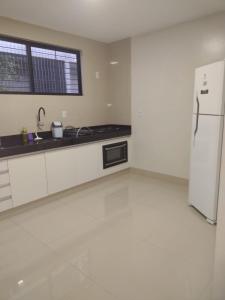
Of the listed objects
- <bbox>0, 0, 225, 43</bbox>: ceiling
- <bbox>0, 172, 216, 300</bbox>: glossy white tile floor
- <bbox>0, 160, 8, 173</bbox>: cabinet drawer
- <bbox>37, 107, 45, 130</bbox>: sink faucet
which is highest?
<bbox>0, 0, 225, 43</bbox>: ceiling

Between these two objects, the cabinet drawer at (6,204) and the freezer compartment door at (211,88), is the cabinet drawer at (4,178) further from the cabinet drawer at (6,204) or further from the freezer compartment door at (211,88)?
the freezer compartment door at (211,88)

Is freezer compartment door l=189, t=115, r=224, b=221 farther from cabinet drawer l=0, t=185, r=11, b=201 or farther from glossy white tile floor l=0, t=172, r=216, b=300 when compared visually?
cabinet drawer l=0, t=185, r=11, b=201

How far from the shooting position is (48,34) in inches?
132

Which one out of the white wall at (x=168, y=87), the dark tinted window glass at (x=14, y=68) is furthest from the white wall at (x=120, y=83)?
the dark tinted window glass at (x=14, y=68)

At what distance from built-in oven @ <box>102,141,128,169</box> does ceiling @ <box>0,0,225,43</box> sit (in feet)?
6.22

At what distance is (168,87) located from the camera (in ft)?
11.8

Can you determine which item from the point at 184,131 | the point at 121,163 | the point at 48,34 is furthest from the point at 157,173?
the point at 48,34

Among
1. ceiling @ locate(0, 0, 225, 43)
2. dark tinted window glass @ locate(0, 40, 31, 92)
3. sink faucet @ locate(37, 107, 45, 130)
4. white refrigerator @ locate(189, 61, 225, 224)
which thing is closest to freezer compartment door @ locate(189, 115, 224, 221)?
white refrigerator @ locate(189, 61, 225, 224)

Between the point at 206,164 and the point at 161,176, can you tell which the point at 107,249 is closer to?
the point at 206,164

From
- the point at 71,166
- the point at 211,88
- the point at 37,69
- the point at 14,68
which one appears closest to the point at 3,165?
the point at 71,166

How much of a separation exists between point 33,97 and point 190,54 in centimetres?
246

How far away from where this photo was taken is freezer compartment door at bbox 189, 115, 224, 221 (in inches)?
92.7

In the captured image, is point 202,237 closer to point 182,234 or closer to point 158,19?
point 182,234

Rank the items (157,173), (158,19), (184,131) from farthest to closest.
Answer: (157,173) → (184,131) → (158,19)
